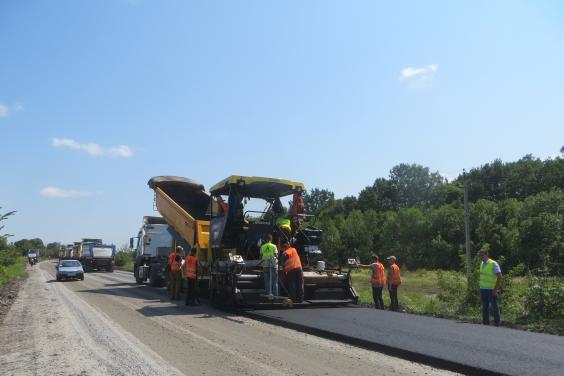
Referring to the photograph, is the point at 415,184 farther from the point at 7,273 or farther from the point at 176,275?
the point at 176,275

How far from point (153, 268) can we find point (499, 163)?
63.9 m

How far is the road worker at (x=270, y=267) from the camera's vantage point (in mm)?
11008

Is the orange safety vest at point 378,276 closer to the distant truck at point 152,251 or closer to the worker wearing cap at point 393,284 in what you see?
the worker wearing cap at point 393,284

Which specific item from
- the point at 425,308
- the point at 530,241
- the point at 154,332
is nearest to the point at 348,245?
the point at 530,241

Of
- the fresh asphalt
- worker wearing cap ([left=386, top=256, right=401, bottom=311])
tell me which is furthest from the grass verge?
worker wearing cap ([left=386, top=256, right=401, bottom=311])

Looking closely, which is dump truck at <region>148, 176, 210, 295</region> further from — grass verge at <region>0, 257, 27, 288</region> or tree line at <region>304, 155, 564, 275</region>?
tree line at <region>304, 155, 564, 275</region>

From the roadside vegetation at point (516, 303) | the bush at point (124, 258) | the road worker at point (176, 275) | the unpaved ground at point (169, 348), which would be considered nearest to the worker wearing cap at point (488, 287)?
the roadside vegetation at point (516, 303)

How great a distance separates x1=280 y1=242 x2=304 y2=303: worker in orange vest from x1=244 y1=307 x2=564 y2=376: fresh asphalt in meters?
0.58

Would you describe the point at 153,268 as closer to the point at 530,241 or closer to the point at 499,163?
the point at 530,241

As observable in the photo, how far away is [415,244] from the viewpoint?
190ft

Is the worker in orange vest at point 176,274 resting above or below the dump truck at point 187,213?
below

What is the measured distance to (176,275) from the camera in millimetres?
14688

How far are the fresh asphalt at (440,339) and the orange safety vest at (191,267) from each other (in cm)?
279

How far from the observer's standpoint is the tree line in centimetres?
4028
